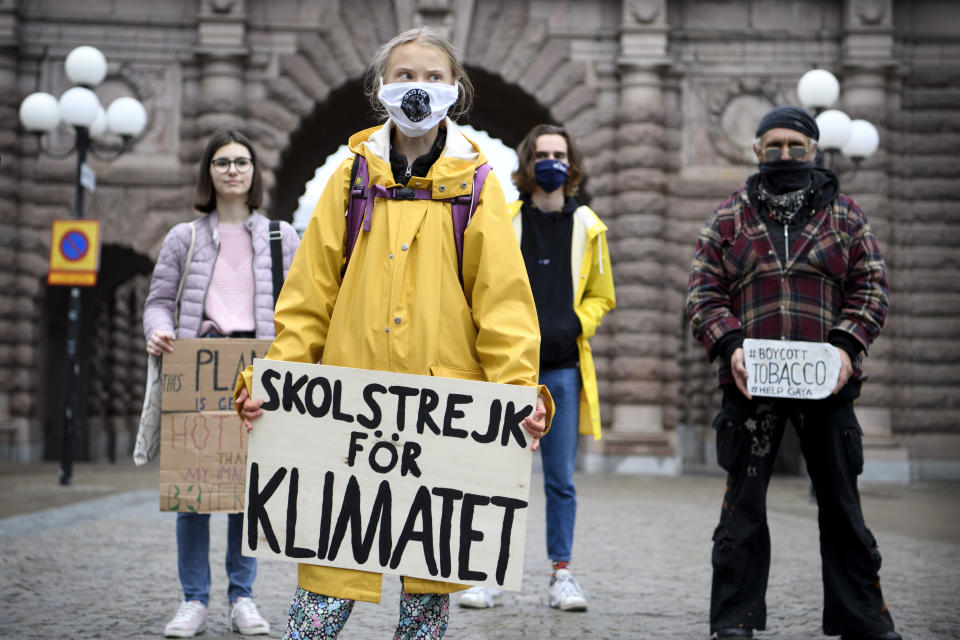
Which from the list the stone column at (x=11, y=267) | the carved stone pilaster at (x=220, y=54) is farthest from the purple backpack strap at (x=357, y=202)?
the stone column at (x=11, y=267)

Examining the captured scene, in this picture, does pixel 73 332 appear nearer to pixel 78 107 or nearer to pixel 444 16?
pixel 78 107

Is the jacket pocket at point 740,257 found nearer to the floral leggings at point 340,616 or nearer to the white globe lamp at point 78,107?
the floral leggings at point 340,616

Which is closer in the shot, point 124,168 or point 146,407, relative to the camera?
point 146,407

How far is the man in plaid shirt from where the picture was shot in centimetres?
440

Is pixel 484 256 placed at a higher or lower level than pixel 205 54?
lower

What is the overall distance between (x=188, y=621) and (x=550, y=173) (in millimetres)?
2707

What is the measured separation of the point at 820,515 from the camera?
450 cm

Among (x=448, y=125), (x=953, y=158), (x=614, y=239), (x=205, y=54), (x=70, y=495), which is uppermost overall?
(x=205, y=54)

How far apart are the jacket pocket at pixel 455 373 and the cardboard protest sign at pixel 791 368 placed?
4.91 feet

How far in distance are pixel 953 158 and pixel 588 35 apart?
19.5 feet

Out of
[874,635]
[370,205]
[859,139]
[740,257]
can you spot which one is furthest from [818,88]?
[370,205]

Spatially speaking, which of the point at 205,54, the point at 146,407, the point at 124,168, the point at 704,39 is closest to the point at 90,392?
the point at 124,168

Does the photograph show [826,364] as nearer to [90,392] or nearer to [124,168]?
[124,168]

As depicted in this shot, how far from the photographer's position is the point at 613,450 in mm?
16594
